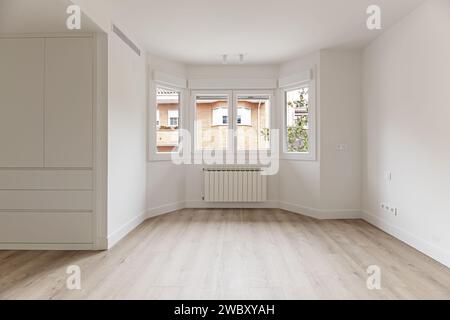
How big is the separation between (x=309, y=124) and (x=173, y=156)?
2.35 m

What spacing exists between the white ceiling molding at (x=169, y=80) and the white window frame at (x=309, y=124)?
1.75 metres

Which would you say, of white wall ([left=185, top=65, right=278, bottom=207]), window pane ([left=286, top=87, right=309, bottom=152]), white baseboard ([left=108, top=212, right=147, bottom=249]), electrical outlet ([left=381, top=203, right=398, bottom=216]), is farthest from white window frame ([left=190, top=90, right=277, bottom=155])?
electrical outlet ([left=381, top=203, right=398, bottom=216])

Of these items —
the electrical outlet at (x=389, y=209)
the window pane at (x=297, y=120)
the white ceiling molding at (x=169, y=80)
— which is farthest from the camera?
the window pane at (x=297, y=120)

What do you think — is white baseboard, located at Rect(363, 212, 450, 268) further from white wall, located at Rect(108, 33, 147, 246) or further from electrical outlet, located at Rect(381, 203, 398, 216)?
white wall, located at Rect(108, 33, 147, 246)

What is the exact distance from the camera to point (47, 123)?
10.8 ft

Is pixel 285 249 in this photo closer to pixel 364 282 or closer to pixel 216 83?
pixel 364 282

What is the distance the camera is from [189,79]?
5.53 m

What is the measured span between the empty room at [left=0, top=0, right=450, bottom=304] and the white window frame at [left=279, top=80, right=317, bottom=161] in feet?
0.11

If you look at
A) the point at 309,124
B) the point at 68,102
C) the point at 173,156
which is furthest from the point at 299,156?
the point at 68,102

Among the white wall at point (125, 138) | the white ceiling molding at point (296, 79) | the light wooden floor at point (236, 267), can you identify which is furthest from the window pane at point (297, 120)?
the white wall at point (125, 138)

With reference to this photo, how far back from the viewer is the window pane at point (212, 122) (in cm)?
563

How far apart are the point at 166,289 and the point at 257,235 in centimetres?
Answer: 173

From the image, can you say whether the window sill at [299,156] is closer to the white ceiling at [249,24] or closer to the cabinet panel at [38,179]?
the white ceiling at [249,24]
